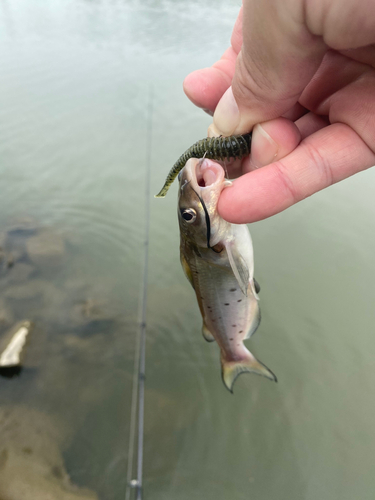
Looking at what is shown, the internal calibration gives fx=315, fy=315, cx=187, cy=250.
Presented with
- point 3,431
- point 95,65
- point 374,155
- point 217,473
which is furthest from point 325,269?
point 95,65

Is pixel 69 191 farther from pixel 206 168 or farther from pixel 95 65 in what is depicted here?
pixel 95 65

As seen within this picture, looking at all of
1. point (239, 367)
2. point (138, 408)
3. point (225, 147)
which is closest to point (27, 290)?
point (138, 408)

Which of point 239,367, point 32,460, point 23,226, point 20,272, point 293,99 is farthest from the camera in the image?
point 23,226

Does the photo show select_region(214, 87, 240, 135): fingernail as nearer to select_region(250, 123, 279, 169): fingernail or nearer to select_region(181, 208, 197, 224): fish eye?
select_region(250, 123, 279, 169): fingernail

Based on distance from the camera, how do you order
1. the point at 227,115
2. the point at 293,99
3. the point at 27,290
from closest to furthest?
the point at 293,99, the point at 227,115, the point at 27,290

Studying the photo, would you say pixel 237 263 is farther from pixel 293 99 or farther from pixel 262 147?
pixel 293 99

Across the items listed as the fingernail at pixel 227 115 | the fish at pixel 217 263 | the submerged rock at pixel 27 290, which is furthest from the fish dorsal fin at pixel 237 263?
the submerged rock at pixel 27 290

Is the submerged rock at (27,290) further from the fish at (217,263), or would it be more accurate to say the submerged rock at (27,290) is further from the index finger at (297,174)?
the index finger at (297,174)
